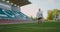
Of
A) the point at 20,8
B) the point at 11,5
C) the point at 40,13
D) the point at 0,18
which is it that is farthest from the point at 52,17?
the point at 40,13

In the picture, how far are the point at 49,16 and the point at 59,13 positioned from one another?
15.4ft

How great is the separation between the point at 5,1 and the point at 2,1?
158cm

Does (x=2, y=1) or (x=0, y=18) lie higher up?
(x=2, y=1)

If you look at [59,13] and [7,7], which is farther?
[59,13]

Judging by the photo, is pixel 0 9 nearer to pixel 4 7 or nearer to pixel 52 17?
pixel 4 7

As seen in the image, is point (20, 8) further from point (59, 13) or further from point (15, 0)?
point (59, 13)

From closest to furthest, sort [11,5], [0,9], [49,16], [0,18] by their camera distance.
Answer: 1. [0,18]
2. [0,9]
3. [11,5]
4. [49,16]

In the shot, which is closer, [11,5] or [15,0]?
[15,0]

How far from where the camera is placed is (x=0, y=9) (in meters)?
28.1

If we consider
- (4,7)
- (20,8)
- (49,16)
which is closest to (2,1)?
(4,7)

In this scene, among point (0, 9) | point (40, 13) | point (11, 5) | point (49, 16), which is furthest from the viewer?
point (49, 16)

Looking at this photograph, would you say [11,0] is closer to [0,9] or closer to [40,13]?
[0,9]

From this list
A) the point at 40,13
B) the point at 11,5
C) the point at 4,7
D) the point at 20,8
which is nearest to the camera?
the point at 40,13

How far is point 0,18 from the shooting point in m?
24.7
